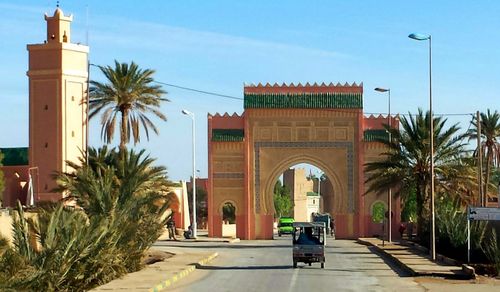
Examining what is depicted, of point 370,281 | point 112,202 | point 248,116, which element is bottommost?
point 370,281

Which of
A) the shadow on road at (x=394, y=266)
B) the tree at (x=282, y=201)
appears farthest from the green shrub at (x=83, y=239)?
the tree at (x=282, y=201)

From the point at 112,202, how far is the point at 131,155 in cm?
1133

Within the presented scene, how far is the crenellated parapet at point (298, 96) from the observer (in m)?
64.6

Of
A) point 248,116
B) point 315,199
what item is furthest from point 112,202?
point 315,199

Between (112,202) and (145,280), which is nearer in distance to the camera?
(145,280)

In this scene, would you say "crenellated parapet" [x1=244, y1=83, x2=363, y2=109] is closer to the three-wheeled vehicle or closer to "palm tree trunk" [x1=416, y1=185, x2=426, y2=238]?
"palm tree trunk" [x1=416, y1=185, x2=426, y2=238]

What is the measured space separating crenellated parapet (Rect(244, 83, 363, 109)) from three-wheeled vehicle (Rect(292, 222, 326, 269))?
31902 mm

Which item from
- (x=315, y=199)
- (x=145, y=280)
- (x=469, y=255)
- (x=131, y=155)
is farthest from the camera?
(x=315, y=199)

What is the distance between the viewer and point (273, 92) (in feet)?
212

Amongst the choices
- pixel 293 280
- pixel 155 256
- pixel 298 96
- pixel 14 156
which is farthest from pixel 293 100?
pixel 293 280

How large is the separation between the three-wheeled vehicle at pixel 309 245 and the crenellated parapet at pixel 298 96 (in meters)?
31.9

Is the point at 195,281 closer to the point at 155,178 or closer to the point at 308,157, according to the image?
the point at 155,178

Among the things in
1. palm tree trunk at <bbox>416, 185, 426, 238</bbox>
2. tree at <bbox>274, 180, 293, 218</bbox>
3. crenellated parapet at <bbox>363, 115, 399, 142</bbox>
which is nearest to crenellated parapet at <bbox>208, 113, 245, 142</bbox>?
crenellated parapet at <bbox>363, 115, 399, 142</bbox>

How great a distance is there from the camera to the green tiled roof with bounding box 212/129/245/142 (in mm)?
64812
